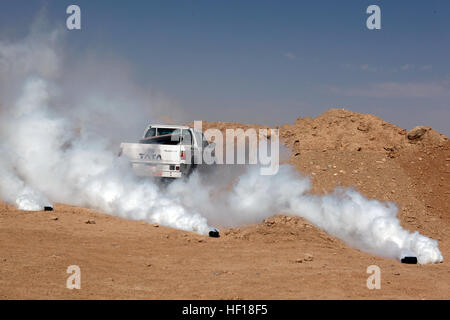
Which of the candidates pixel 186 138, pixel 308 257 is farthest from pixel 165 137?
pixel 308 257

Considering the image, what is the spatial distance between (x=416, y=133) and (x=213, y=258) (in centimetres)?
1667

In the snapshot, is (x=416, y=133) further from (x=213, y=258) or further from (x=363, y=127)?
(x=213, y=258)

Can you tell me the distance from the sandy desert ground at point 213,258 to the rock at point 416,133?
6510 millimetres

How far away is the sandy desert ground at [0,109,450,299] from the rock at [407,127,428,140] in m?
6.51

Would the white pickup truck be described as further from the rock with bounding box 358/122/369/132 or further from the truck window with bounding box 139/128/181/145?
the rock with bounding box 358/122/369/132

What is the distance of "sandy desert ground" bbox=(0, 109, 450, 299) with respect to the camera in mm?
6594

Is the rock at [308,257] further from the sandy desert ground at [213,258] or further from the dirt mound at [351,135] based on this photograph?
the dirt mound at [351,135]

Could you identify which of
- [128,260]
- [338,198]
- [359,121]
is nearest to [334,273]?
[128,260]

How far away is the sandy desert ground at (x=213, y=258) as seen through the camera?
6.59 meters

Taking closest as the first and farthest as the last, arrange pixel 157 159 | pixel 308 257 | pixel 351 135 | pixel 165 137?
1. pixel 308 257
2. pixel 157 159
3. pixel 165 137
4. pixel 351 135

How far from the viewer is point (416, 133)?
22.5 m

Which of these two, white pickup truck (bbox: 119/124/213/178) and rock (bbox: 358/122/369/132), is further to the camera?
rock (bbox: 358/122/369/132)

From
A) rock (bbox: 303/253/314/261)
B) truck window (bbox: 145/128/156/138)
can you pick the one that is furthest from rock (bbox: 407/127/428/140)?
rock (bbox: 303/253/314/261)

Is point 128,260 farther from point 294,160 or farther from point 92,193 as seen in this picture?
point 294,160
